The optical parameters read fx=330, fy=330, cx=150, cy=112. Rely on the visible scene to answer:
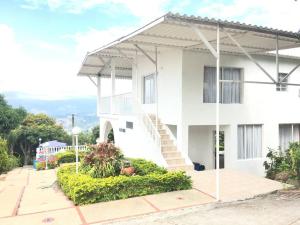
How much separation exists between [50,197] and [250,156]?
8.99 metres

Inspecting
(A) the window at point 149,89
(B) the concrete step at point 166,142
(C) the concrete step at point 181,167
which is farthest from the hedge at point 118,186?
(A) the window at point 149,89

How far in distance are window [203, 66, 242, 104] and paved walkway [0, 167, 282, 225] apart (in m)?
4.06

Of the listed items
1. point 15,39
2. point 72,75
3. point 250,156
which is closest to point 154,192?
point 250,156

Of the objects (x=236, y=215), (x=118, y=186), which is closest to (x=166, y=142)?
(x=118, y=186)

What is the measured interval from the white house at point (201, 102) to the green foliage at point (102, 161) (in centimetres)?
231

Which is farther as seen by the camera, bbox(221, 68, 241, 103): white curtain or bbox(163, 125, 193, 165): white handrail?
bbox(221, 68, 241, 103): white curtain

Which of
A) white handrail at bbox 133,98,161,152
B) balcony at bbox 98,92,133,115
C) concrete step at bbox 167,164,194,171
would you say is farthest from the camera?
balcony at bbox 98,92,133,115

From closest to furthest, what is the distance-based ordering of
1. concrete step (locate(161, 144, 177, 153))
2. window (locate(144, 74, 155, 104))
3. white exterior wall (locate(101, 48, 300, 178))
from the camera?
1. concrete step (locate(161, 144, 177, 153))
2. white exterior wall (locate(101, 48, 300, 178))
3. window (locate(144, 74, 155, 104))

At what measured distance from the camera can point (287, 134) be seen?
16.2 m

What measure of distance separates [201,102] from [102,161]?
204 inches

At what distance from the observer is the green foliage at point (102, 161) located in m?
9.76

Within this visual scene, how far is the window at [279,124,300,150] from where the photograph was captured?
52.4 ft

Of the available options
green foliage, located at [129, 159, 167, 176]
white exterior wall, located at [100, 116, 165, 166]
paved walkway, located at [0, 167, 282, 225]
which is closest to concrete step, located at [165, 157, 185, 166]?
white exterior wall, located at [100, 116, 165, 166]

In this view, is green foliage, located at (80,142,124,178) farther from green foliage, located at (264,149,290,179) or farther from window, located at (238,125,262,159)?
window, located at (238,125,262,159)
